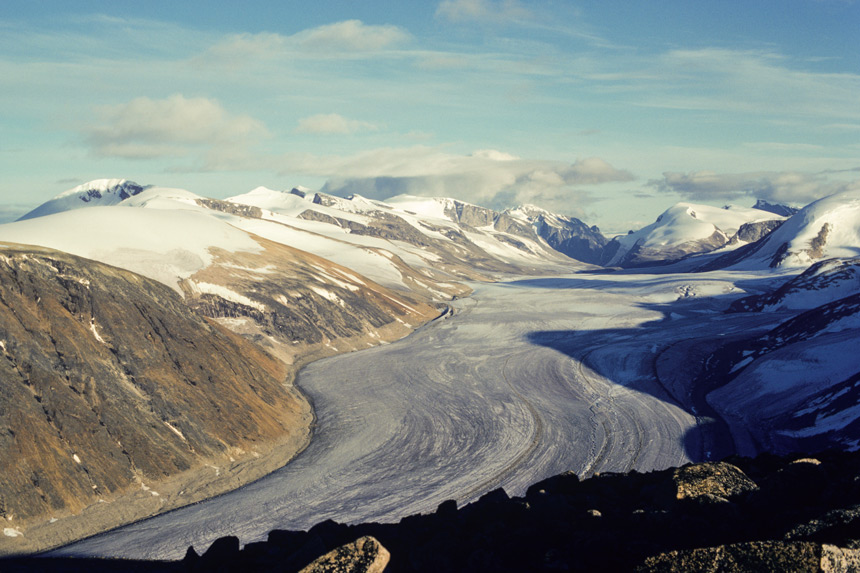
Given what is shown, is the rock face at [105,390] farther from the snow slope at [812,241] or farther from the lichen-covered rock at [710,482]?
the snow slope at [812,241]

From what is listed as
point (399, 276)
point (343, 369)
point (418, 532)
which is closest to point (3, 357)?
point (418, 532)

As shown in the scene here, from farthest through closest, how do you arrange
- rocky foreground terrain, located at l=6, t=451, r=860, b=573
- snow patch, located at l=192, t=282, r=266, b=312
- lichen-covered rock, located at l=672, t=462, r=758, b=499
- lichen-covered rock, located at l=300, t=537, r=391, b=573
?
snow patch, located at l=192, t=282, r=266, b=312 < lichen-covered rock, located at l=672, t=462, r=758, b=499 < lichen-covered rock, located at l=300, t=537, r=391, b=573 < rocky foreground terrain, located at l=6, t=451, r=860, b=573

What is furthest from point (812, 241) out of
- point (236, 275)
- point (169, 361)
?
point (169, 361)

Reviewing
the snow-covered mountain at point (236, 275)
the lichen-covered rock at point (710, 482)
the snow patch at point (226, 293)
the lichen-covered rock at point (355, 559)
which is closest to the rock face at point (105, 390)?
the lichen-covered rock at point (355, 559)

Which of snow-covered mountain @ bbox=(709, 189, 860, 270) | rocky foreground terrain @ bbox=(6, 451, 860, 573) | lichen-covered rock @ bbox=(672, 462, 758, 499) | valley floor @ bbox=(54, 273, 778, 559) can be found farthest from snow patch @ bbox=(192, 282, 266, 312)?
snow-covered mountain @ bbox=(709, 189, 860, 270)

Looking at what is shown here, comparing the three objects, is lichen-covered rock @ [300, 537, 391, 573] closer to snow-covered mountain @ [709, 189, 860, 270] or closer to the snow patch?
the snow patch
